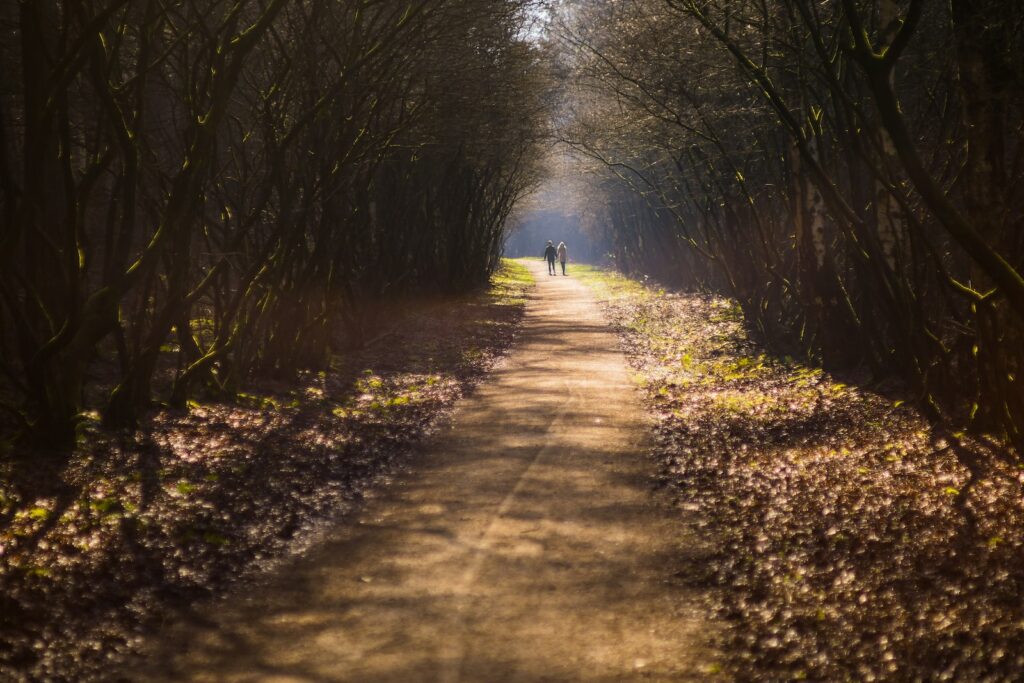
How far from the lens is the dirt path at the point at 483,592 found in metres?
4.53

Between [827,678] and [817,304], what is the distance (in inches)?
403

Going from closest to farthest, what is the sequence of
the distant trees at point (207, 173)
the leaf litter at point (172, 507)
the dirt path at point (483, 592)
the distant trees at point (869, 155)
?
the dirt path at point (483, 592), the leaf litter at point (172, 507), the distant trees at point (869, 155), the distant trees at point (207, 173)

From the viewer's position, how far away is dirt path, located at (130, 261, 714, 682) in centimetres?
453

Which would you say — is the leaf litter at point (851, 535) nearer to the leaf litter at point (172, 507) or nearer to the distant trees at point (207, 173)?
the leaf litter at point (172, 507)

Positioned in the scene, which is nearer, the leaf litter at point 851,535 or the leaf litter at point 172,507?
the leaf litter at point 851,535

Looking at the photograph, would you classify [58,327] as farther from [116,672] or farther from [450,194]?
[450,194]

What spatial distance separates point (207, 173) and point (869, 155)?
7550mm

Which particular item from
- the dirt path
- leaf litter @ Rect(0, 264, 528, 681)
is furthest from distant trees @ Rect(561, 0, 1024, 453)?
leaf litter @ Rect(0, 264, 528, 681)

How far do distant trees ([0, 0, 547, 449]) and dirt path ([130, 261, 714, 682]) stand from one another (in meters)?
3.19

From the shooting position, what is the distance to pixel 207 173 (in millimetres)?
11703

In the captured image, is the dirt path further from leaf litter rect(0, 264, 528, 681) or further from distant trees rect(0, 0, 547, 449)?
distant trees rect(0, 0, 547, 449)

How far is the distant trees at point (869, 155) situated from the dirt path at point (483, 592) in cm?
309

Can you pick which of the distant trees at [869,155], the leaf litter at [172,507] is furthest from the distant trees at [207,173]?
the distant trees at [869,155]

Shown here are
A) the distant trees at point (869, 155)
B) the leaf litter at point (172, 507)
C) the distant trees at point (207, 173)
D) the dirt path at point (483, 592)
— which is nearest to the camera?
the dirt path at point (483, 592)
